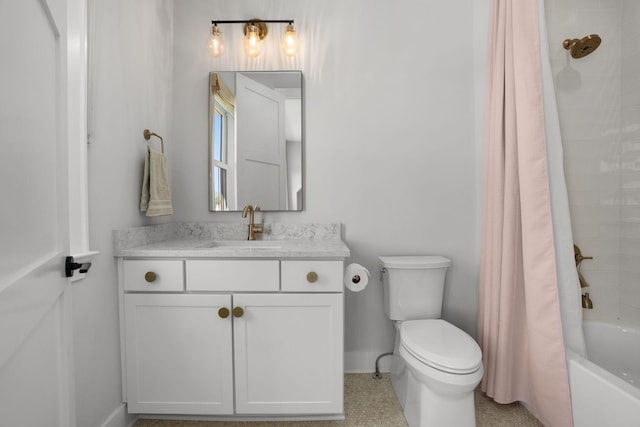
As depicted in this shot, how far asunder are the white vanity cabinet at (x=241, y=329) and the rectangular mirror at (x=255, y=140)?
0.64 m

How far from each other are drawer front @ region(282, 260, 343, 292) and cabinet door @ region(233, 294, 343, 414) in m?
0.03

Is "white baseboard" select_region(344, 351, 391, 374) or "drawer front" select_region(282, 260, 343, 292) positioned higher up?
"drawer front" select_region(282, 260, 343, 292)

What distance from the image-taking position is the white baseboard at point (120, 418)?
1412mm

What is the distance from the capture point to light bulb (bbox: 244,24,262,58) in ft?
6.36

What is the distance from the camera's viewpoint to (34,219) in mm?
709

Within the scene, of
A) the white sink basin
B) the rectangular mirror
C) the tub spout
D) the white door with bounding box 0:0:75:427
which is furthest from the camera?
the rectangular mirror

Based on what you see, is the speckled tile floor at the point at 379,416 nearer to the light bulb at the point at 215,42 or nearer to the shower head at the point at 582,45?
the shower head at the point at 582,45

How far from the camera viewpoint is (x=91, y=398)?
4.31ft

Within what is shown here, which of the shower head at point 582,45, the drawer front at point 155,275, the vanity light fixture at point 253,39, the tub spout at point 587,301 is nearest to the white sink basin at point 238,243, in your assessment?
the drawer front at point 155,275

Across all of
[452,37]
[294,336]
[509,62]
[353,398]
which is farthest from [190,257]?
[452,37]

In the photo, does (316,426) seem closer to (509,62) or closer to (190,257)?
(190,257)

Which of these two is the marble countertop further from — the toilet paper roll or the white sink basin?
the toilet paper roll

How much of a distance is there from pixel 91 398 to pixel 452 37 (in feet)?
8.66

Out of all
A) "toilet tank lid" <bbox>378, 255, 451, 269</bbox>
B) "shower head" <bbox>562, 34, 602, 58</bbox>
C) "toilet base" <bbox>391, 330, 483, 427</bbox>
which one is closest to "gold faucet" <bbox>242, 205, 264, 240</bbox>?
"toilet tank lid" <bbox>378, 255, 451, 269</bbox>
